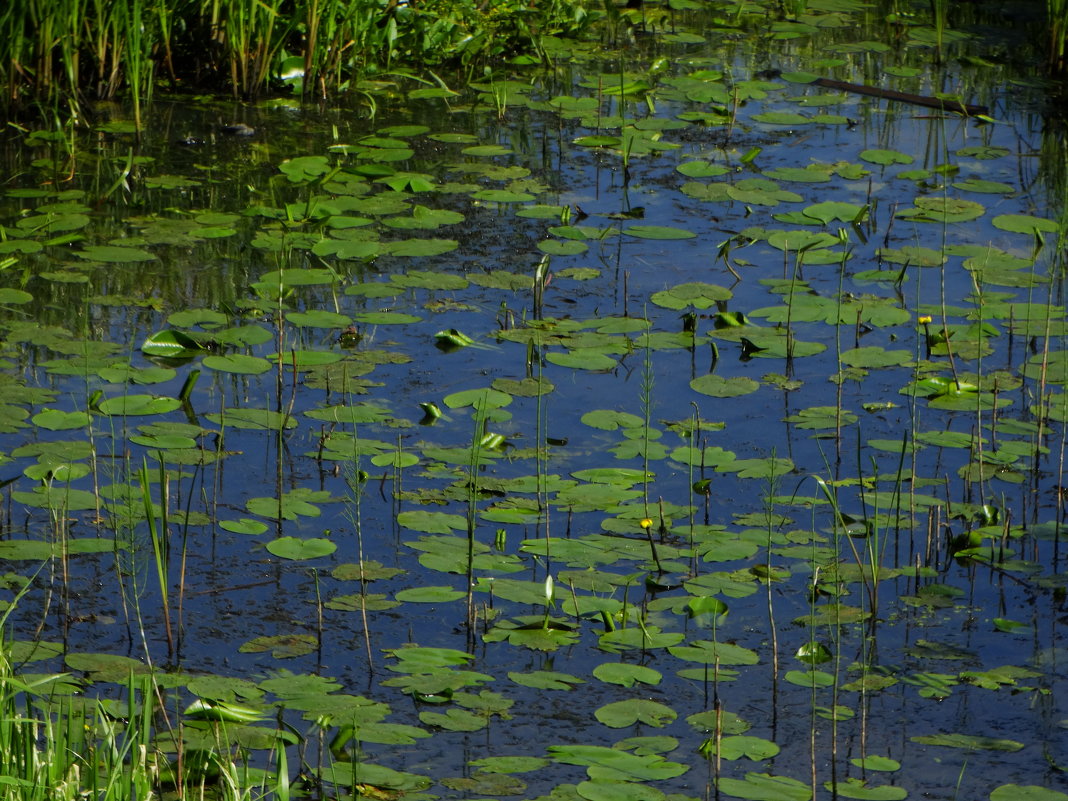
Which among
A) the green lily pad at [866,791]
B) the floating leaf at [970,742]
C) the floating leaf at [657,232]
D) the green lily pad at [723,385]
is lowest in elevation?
the green lily pad at [866,791]

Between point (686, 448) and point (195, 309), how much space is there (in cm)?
152

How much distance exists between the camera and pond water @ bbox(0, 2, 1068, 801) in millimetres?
2500

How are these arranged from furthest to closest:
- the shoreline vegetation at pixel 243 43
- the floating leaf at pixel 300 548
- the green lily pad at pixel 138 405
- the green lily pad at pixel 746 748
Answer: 1. the shoreline vegetation at pixel 243 43
2. the green lily pad at pixel 138 405
3. the floating leaf at pixel 300 548
4. the green lily pad at pixel 746 748

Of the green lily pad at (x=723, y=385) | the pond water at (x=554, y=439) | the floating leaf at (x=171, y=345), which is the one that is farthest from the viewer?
Answer: the floating leaf at (x=171, y=345)

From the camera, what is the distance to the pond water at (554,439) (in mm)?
2500

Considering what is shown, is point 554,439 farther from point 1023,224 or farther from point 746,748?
point 1023,224

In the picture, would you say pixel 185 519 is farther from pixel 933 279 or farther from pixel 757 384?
pixel 933 279

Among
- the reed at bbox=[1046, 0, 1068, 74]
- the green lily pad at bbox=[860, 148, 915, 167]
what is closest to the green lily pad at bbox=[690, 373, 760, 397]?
the green lily pad at bbox=[860, 148, 915, 167]

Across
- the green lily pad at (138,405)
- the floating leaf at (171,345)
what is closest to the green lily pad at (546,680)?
the green lily pad at (138,405)

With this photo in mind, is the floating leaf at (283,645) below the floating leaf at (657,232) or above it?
below

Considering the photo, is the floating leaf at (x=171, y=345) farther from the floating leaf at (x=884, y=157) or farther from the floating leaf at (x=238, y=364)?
the floating leaf at (x=884, y=157)

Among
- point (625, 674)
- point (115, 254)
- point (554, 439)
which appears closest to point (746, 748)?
point (625, 674)

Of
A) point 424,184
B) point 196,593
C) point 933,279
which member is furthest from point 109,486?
point 933,279

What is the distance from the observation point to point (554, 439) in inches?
136
